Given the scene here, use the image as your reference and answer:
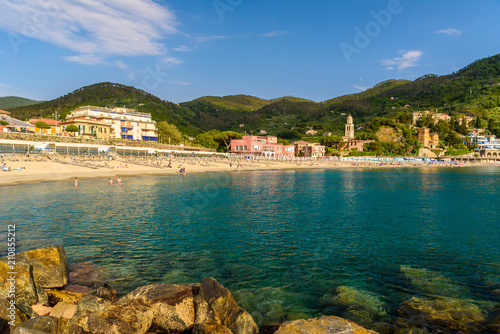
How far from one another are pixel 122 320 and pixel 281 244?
9021 millimetres

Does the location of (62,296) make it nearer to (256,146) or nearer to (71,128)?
(71,128)

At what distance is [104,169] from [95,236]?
118ft

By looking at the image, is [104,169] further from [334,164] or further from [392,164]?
[392,164]

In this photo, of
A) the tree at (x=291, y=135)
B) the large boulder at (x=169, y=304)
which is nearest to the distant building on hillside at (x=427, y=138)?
the tree at (x=291, y=135)

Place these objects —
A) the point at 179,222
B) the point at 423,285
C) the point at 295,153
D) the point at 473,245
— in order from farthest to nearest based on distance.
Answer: the point at 295,153 → the point at 179,222 → the point at 473,245 → the point at 423,285

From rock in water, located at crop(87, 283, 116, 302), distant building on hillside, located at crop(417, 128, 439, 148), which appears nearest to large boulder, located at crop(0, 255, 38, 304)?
rock in water, located at crop(87, 283, 116, 302)

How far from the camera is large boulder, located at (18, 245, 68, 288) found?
873 cm

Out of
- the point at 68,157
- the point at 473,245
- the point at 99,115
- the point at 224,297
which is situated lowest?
the point at 473,245

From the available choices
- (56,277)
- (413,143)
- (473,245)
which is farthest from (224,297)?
(413,143)

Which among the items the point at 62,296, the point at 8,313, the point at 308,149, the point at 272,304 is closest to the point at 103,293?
the point at 62,296

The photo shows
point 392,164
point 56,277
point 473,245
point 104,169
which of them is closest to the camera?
point 56,277

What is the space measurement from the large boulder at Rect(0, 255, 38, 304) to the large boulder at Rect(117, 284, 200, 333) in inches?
93.8

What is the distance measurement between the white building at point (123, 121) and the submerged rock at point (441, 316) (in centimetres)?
8594

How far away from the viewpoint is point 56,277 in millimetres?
8922
